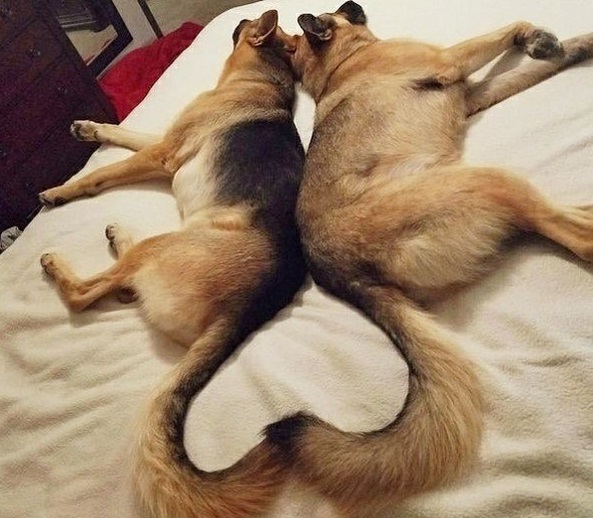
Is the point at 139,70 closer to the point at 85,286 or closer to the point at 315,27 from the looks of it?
the point at 315,27

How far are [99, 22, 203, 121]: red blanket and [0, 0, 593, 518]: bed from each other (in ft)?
6.22

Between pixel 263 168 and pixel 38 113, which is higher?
pixel 38 113

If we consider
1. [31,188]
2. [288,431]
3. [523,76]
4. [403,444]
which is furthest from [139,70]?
[403,444]

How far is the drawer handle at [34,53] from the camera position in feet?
9.08

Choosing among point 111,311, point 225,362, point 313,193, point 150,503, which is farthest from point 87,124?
point 150,503

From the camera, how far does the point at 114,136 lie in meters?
2.43

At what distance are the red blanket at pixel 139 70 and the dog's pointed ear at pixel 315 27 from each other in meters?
1.63

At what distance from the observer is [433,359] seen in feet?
3.98

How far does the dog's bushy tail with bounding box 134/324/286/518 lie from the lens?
1.10 metres

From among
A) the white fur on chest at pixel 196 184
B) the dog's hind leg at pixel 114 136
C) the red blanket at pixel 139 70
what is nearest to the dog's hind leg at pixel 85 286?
the white fur on chest at pixel 196 184

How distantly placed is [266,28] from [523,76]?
1.13 meters

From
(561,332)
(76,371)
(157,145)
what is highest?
(157,145)

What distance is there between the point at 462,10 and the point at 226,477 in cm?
192

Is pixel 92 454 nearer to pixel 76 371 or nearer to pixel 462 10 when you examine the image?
pixel 76 371
